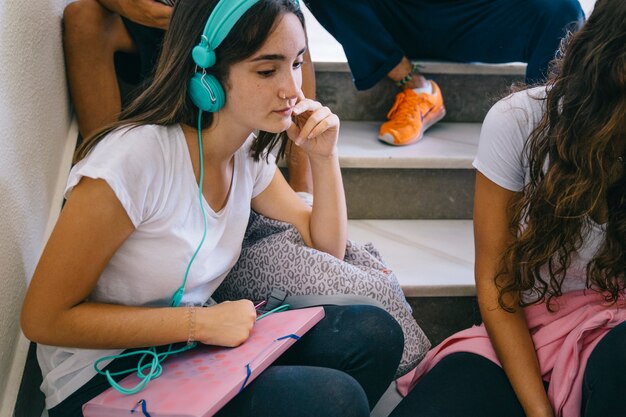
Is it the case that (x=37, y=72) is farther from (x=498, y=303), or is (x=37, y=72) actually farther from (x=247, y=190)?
(x=498, y=303)

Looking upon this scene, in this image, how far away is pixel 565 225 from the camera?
3.89ft

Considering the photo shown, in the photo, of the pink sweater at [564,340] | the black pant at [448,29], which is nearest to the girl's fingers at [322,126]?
the pink sweater at [564,340]

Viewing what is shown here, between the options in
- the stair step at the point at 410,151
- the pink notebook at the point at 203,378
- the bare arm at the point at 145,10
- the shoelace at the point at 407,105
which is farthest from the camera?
the shoelace at the point at 407,105

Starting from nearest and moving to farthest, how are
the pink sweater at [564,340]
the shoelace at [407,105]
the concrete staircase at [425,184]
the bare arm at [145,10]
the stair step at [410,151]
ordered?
the pink sweater at [564,340]
the bare arm at [145,10]
the concrete staircase at [425,184]
the stair step at [410,151]
the shoelace at [407,105]

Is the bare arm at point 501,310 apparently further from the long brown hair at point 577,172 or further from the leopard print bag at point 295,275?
the leopard print bag at point 295,275

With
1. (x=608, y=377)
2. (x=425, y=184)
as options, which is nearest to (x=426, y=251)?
(x=425, y=184)

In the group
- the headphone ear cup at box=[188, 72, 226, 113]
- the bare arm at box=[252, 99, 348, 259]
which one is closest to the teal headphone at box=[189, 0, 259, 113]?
the headphone ear cup at box=[188, 72, 226, 113]

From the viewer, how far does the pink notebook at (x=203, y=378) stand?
98 centimetres

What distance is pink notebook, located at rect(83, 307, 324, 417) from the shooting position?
98 cm

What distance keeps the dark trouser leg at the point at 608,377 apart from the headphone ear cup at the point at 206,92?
2.27 ft

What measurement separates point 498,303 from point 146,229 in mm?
604

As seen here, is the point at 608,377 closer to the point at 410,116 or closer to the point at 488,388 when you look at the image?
the point at 488,388

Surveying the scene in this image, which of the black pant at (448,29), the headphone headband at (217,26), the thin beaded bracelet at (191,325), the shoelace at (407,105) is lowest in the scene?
the shoelace at (407,105)

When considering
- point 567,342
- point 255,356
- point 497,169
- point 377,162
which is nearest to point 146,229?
point 255,356
